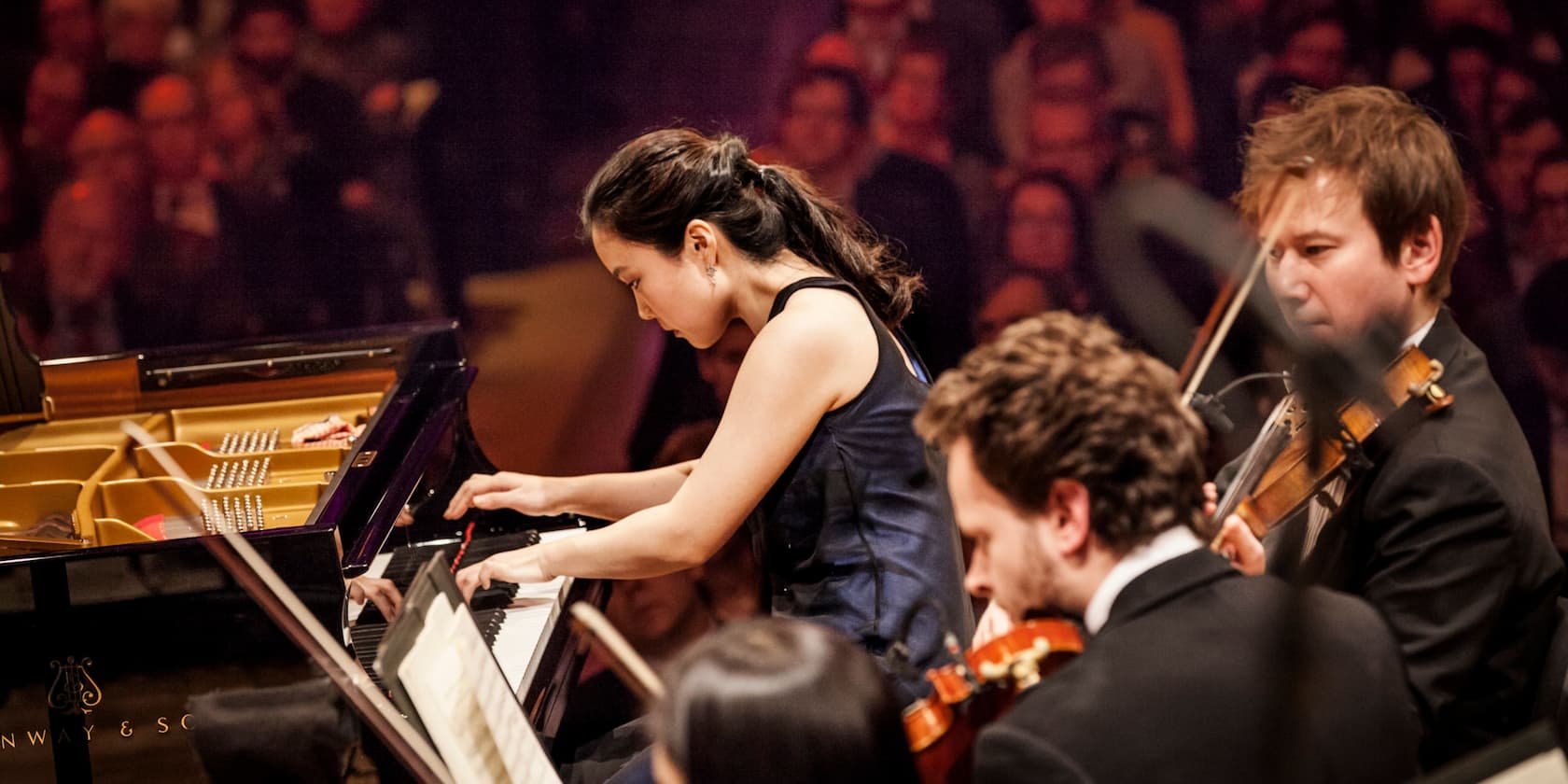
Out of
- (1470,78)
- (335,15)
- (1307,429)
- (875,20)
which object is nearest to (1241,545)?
(1307,429)

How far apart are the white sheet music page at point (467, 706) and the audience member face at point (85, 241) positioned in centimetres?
239

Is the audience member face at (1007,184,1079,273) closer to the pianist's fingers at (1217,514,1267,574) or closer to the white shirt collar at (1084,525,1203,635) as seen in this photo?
the pianist's fingers at (1217,514,1267,574)

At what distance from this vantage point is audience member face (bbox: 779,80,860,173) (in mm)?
3342

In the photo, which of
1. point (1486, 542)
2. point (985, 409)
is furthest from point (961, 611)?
point (985, 409)

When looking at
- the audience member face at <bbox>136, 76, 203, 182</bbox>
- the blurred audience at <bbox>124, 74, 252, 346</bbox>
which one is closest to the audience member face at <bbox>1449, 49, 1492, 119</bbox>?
the blurred audience at <bbox>124, 74, 252, 346</bbox>

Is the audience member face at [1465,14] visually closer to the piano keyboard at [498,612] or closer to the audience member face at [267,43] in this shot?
the piano keyboard at [498,612]

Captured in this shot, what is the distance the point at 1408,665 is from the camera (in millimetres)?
1703

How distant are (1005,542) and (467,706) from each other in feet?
2.06

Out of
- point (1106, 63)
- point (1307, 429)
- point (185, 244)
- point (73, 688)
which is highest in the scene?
point (1106, 63)

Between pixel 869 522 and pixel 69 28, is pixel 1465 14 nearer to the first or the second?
pixel 869 522

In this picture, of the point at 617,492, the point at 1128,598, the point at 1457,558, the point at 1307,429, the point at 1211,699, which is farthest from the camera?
the point at 617,492

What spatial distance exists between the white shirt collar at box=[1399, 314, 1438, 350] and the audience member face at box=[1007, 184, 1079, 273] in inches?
62.2

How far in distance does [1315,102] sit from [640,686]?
1.32 metres

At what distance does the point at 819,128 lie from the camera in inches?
132
